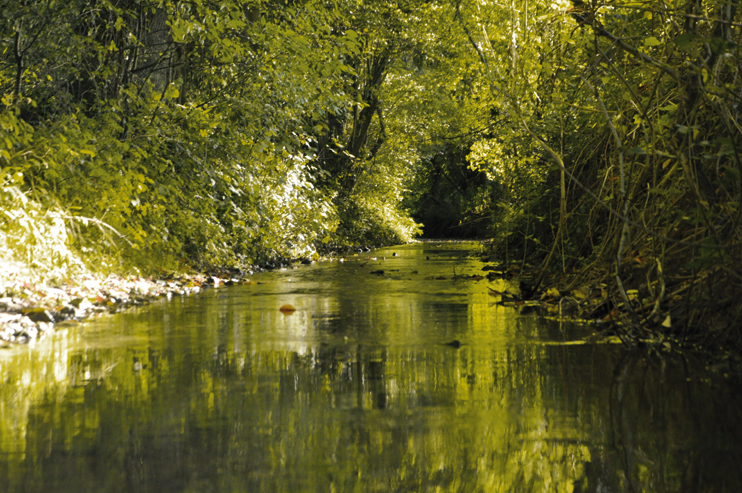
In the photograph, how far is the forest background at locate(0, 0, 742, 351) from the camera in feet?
15.9

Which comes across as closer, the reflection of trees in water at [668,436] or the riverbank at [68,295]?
the reflection of trees in water at [668,436]

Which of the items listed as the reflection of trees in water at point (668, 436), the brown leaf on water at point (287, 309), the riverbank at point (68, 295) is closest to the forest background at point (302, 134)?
the riverbank at point (68, 295)

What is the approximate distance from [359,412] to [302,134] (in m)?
10.1

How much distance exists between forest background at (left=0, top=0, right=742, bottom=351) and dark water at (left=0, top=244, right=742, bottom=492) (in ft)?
3.14

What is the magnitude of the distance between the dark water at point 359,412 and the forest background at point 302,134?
3.14 feet

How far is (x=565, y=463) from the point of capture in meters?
2.62

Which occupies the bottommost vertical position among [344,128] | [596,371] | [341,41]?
[596,371]

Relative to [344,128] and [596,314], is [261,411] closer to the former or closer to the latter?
[596,314]

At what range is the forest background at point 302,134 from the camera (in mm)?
4844

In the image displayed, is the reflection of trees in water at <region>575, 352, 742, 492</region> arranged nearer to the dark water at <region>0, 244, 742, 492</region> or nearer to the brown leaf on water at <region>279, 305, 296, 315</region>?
the dark water at <region>0, 244, 742, 492</region>

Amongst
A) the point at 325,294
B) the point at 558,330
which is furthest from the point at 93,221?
the point at 558,330

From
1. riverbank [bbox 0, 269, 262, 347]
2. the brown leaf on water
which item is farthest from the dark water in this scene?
the brown leaf on water

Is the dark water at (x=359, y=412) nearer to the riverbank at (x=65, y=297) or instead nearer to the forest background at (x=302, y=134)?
the riverbank at (x=65, y=297)

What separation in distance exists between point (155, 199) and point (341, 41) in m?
3.96
